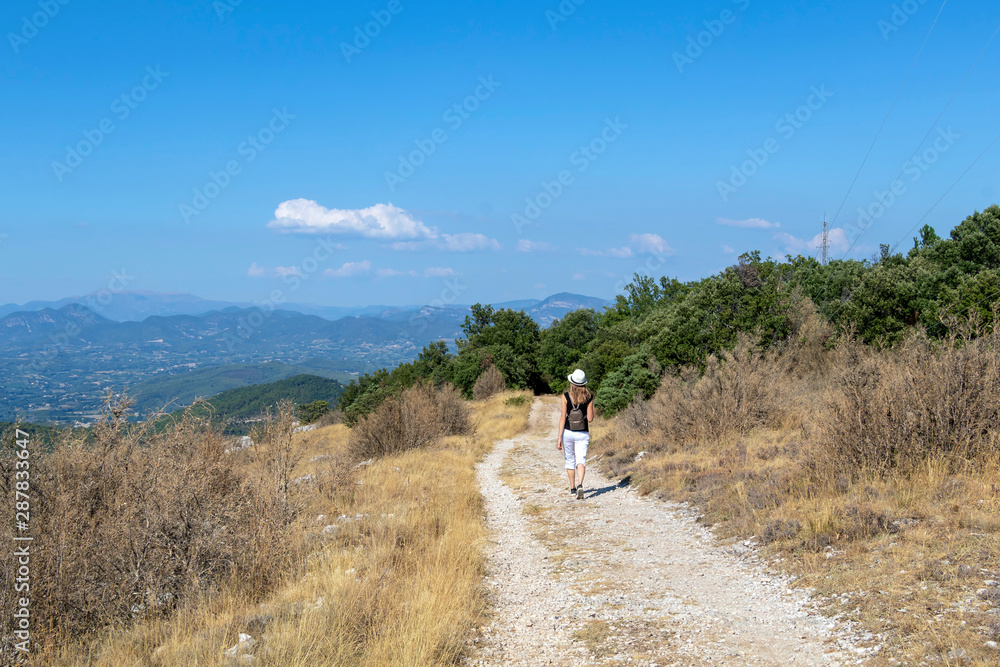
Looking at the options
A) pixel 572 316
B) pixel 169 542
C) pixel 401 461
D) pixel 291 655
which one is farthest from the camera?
pixel 572 316

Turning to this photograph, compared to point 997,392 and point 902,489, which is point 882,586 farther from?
point 997,392

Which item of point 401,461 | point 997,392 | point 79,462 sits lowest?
point 401,461

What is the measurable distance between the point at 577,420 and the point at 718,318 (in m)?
11.9

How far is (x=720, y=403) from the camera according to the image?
11586 mm

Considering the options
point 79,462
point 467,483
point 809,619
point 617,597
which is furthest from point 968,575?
point 467,483

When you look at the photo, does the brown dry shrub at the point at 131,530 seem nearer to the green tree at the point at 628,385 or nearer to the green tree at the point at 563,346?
the green tree at the point at 628,385

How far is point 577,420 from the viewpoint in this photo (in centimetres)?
891

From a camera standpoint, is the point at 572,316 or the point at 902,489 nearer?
→ the point at 902,489

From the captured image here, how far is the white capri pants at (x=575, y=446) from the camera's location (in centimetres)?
903

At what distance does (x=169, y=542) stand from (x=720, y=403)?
395 inches

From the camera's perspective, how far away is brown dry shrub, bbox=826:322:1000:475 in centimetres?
632

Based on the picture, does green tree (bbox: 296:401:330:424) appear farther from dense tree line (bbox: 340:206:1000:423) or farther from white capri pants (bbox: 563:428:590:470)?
white capri pants (bbox: 563:428:590:470)

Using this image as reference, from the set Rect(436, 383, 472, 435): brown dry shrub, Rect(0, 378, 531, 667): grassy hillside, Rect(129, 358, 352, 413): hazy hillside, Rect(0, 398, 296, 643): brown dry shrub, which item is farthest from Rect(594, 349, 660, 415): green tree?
Rect(129, 358, 352, 413): hazy hillside

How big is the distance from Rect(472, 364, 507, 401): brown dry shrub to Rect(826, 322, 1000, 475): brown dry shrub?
1294 inches
